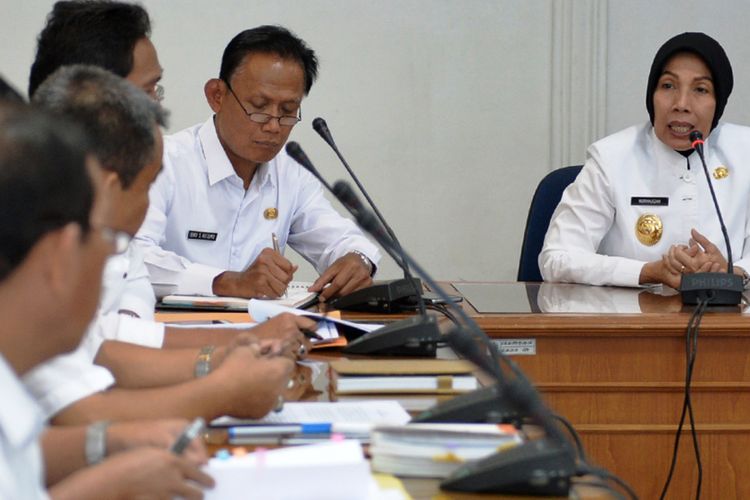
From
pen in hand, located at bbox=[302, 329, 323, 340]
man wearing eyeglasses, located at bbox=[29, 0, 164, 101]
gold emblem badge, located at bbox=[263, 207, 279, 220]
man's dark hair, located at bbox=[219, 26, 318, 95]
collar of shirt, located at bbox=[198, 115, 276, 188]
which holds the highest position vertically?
man's dark hair, located at bbox=[219, 26, 318, 95]

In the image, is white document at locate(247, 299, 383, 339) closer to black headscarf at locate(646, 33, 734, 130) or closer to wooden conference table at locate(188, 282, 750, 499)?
wooden conference table at locate(188, 282, 750, 499)

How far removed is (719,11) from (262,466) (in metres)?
4.12

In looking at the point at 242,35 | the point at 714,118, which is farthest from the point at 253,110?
the point at 714,118

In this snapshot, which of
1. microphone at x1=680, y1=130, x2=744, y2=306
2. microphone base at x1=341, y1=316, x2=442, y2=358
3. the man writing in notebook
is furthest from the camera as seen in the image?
microphone at x1=680, y1=130, x2=744, y2=306

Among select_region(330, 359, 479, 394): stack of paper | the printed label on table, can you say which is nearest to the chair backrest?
the printed label on table

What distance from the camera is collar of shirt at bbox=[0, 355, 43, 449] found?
1041mm

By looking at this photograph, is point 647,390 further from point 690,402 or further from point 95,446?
point 95,446

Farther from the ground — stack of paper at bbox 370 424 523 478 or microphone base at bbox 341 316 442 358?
microphone base at bbox 341 316 442 358

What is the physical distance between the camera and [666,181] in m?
3.68

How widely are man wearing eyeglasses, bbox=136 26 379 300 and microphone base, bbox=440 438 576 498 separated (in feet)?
6.00

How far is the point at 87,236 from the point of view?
3.39ft

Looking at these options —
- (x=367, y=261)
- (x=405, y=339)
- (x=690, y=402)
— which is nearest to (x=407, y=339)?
(x=405, y=339)

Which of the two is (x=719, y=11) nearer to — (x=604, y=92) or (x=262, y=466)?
(x=604, y=92)

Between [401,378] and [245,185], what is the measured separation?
6.09ft
